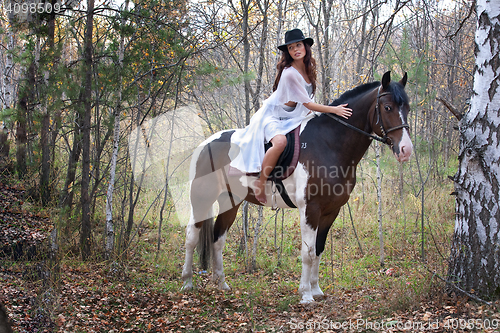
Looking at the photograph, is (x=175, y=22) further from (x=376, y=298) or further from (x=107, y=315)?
(x=376, y=298)

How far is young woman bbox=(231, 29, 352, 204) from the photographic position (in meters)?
3.84

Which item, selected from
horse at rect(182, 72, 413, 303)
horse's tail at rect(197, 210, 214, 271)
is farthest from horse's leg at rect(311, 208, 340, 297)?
horse's tail at rect(197, 210, 214, 271)

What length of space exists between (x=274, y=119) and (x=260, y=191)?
2.85 ft

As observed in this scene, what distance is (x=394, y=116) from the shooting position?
341 cm

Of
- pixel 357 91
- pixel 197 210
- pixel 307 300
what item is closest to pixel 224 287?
pixel 197 210

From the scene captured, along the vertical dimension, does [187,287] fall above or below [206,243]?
below

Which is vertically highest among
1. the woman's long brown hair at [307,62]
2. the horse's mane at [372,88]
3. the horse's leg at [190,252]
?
the woman's long brown hair at [307,62]

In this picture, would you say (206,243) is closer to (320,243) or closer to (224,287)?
(224,287)

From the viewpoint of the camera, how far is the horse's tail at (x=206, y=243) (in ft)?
15.6

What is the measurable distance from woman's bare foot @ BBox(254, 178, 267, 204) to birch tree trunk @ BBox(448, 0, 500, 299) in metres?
2.01

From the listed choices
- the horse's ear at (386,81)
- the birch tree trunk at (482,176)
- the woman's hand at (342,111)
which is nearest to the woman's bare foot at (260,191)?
the woman's hand at (342,111)

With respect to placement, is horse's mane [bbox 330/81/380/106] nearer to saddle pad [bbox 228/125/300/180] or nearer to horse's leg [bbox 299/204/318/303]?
saddle pad [bbox 228/125/300/180]

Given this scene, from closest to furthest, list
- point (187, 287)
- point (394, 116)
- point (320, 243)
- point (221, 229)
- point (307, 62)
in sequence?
point (394, 116), point (307, 62), point (320, 243), point (187, 287), point (221, 229)

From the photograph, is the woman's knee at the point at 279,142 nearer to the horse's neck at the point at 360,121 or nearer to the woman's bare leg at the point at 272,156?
the woman's bare leg at the point at 272,156
